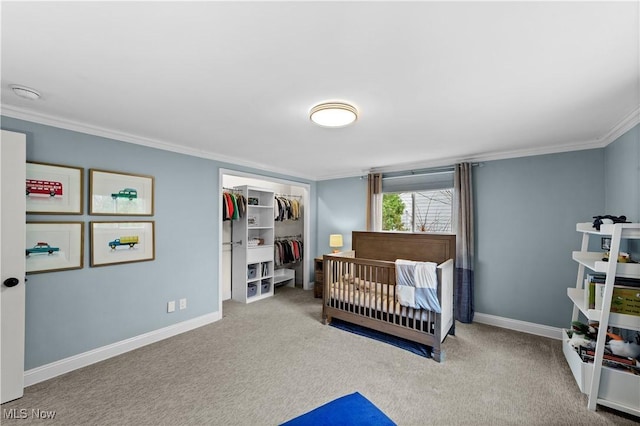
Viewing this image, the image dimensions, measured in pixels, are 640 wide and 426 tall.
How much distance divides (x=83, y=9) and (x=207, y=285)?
124 inches

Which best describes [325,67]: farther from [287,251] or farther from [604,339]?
[287,251]

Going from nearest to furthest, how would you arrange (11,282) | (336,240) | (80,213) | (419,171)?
(11,282), (80,213), (419,171), (336,240)

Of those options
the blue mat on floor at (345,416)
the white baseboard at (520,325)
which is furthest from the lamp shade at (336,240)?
the blue mat on floor at (345,416)

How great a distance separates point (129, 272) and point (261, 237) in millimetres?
2441

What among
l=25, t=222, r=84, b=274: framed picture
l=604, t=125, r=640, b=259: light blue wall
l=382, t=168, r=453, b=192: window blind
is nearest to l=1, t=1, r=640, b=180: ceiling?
l=604, t=125, r=640, b=259: light blue wall

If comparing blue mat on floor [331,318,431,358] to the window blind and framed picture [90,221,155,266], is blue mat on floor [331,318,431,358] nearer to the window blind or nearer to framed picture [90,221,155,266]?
the window blind

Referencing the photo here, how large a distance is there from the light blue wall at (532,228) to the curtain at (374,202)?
144 centimetres

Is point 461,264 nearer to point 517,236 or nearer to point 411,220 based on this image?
point 517,236

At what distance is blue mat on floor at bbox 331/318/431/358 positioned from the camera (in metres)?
2.86

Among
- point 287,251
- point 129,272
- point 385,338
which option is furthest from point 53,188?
point 385,338

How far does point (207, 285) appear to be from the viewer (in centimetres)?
362

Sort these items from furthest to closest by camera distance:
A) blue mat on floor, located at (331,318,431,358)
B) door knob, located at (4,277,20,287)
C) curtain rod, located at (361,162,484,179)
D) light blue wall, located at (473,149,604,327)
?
1. curtain rod, located at (361,162,484,179)
2. light blue wall, located at (473,149,604,327)
3. blue mat on floor, located at (331,318,431,358)
4. door knob, located at (4,277,20,287)

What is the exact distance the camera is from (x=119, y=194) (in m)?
2.78

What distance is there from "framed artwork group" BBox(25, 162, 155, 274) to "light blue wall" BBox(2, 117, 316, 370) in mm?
59
